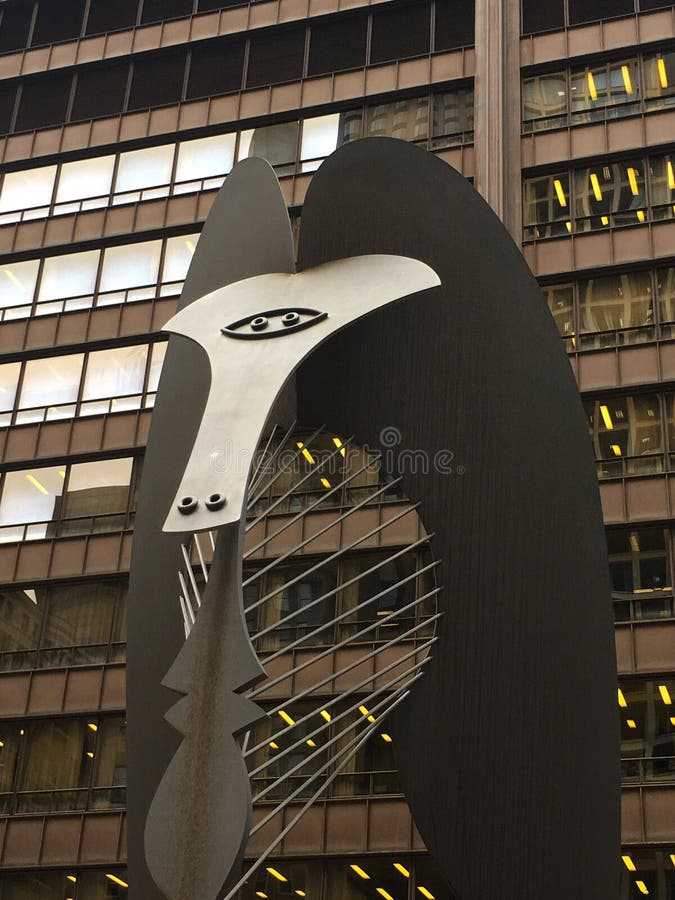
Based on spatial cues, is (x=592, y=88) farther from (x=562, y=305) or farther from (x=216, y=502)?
(x=216, y=502)

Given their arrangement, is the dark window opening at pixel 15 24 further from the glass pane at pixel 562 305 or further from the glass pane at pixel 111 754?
the glass pane at pixel 111 754

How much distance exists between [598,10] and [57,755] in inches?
804

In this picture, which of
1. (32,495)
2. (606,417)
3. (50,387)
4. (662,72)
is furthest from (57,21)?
(606,417)

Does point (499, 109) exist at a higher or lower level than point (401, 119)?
lower

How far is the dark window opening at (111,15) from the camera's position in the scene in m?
34.7

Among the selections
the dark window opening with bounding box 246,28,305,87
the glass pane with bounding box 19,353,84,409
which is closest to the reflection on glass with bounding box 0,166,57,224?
the glass pane with bounding box 19,353,84,409

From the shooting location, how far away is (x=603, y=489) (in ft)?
83.0

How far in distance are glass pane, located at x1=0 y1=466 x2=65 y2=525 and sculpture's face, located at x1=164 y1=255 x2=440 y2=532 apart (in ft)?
54.5

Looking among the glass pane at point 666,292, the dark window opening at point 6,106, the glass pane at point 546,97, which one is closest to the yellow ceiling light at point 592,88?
the glass pane at point 546,97

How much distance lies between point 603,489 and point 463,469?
12.6 metres

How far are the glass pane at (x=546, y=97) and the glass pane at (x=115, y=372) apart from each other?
1035cm

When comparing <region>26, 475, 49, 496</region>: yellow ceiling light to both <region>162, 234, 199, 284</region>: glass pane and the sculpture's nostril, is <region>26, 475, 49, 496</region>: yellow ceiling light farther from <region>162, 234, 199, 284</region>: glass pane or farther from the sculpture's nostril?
the sculpture's nostril

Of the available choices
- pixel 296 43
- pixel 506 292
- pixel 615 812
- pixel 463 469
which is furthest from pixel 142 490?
pixel 296 43

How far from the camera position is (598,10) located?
30.2 m
